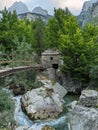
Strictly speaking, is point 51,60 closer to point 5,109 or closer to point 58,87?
point 58,87

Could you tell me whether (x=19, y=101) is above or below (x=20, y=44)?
below

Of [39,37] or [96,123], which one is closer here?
[96,123]

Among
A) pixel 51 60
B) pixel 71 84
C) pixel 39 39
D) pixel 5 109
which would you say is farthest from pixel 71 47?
pixel 5 109

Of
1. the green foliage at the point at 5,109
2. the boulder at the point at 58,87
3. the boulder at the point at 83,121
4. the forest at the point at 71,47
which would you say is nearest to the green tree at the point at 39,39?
the forest at the point at 71,47

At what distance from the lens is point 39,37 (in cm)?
5009

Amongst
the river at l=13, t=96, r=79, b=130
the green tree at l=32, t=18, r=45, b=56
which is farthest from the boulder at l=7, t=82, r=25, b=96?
the green tree at l=32, t=18, r=45, b=56

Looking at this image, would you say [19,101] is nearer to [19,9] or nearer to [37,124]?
[37,124]

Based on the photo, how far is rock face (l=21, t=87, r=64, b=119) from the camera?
23403 millimetres

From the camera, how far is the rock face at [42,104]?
23.4 m

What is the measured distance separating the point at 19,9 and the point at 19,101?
6107 inches

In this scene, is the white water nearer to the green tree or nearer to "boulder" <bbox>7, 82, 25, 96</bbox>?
"boulder" <bbox>7, 82, 25, 96</bbox>

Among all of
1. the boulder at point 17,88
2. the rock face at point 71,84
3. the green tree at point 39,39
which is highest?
the green tree at point 39,39

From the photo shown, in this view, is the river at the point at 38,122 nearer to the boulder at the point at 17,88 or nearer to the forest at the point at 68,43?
the boulder at the point at 17,88

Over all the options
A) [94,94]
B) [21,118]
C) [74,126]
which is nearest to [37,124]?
[21,118]
